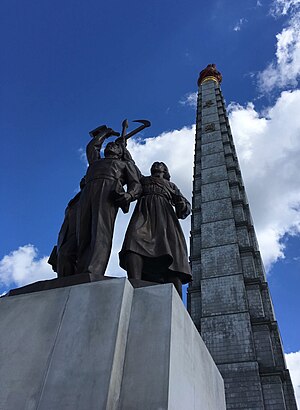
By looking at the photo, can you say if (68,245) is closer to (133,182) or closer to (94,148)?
(133,182)

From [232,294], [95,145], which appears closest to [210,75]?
[232,294]

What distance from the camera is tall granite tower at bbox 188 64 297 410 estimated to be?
11.9 meters

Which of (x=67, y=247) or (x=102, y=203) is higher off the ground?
(x=102, y=203)

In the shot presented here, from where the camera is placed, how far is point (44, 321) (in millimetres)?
2562

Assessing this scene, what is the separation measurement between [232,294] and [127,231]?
12372mm

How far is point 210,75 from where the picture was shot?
34.9 m

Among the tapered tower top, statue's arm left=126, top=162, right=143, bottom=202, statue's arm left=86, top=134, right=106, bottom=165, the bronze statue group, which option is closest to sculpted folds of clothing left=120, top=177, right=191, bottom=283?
the bronze statue group

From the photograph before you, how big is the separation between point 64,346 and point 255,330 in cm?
1268

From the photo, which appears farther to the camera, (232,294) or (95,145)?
(232,294)

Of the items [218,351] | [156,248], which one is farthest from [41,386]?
[218,351]

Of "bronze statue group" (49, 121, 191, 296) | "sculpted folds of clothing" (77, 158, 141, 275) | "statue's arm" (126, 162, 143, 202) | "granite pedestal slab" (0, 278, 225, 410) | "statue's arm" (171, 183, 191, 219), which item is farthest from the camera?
"statue's arm" (171, 183, 191, 219)

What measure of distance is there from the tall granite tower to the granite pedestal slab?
414 inches

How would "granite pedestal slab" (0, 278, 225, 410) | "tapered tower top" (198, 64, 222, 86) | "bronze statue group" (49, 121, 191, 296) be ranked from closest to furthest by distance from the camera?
"granite pedestal slab" (0, 278, 225, 410), "bronze statue group" (49, 121, 191, 296), "tapered tower top" (198, 64, 222, 86)

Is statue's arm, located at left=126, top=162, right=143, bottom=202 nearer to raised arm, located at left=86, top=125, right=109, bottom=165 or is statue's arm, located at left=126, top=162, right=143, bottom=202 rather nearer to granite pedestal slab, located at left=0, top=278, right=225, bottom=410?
raised arm, located at left=86, top=125, right=109, bottom=165
